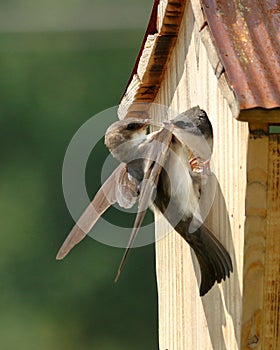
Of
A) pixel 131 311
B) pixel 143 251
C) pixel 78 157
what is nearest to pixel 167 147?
pixel 78 157

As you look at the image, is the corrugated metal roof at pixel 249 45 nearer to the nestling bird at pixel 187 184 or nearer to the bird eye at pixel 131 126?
the nestling bird at pixel 187 184

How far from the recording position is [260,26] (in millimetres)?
2002

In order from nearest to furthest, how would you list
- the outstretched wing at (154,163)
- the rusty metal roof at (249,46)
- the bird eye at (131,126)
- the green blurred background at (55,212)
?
the rusty metal roof at (249,46), the outstretched wing at (154,163), the bird eye at (131,126), the green blurred background at (55,212)

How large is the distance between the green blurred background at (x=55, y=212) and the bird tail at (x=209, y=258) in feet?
19.7

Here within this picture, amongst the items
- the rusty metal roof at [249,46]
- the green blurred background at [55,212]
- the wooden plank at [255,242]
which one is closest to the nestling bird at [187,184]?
the wooden plank at [255,242]

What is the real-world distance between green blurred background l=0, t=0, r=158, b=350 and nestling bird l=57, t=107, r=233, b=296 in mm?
5906

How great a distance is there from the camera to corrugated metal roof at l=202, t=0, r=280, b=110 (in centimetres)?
186

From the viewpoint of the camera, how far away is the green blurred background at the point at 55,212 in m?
8.51

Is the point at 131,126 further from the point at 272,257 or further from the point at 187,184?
the point at 272,257

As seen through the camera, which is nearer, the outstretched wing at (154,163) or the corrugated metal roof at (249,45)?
the corrugated metal roof at (249,45)

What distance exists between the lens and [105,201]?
7.64ft

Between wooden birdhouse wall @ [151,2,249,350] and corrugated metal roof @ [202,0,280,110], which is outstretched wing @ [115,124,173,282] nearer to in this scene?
wooden birdhouse wall @ [151,2,249,350]

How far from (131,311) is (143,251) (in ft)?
2.35

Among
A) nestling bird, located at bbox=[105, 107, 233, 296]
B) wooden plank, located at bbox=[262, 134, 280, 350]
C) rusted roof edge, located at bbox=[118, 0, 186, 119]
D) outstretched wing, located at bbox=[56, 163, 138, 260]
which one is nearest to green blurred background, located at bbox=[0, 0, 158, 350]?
rusted roof edge, located at bbox=[118, 0, 186, 119]
